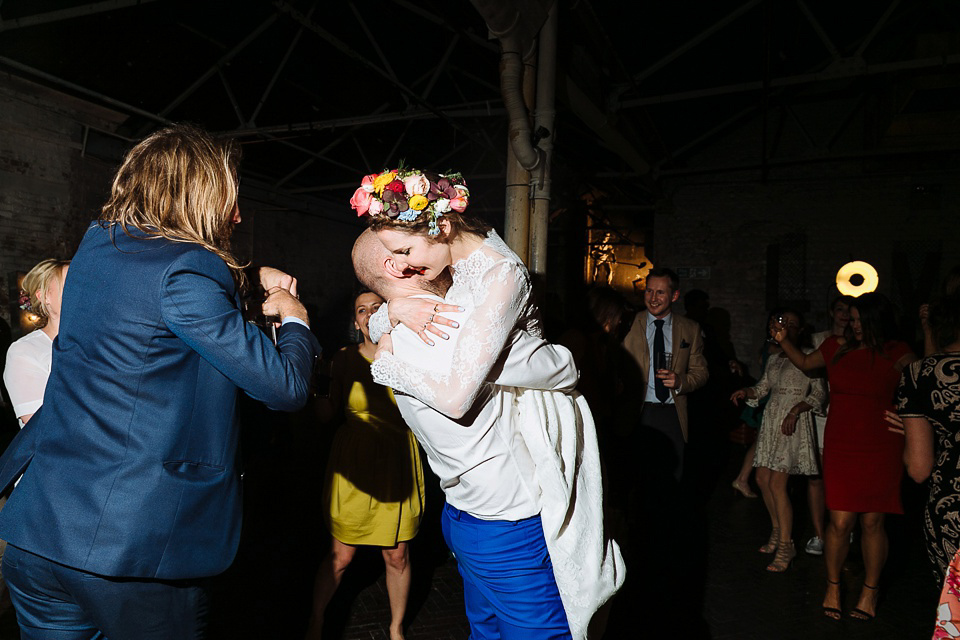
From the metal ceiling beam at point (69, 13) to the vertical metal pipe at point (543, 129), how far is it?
3537 millimetres

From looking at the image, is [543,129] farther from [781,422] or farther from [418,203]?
[781,422]

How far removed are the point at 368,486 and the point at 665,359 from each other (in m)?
2.55

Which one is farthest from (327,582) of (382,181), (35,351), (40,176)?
(40,176)

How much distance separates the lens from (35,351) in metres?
2.52

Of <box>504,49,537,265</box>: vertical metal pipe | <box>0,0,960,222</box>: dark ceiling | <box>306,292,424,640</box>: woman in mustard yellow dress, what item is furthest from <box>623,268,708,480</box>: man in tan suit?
<box>0,0,960,222</box>: dark ceiling

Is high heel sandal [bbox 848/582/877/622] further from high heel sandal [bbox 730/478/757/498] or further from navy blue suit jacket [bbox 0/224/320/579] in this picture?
navy blue suit jacket [bbox 0/224/320/579]

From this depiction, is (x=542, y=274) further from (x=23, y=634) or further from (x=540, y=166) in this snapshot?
(x=23, y=634)

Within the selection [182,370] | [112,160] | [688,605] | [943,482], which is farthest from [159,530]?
[112,160]

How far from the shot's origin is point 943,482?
2.45m

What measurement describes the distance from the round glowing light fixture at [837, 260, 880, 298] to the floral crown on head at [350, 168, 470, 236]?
31.5 ft

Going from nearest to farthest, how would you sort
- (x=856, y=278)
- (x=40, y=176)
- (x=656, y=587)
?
(x=656, y=587)
(x=40, y=176)
(x=856, y=278)

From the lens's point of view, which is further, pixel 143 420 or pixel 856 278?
pixel 856 278

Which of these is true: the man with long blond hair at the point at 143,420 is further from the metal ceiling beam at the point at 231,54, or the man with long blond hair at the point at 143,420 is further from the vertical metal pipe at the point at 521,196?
the metal ceiling beam at the point at 231,54

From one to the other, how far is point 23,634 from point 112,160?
901cm
